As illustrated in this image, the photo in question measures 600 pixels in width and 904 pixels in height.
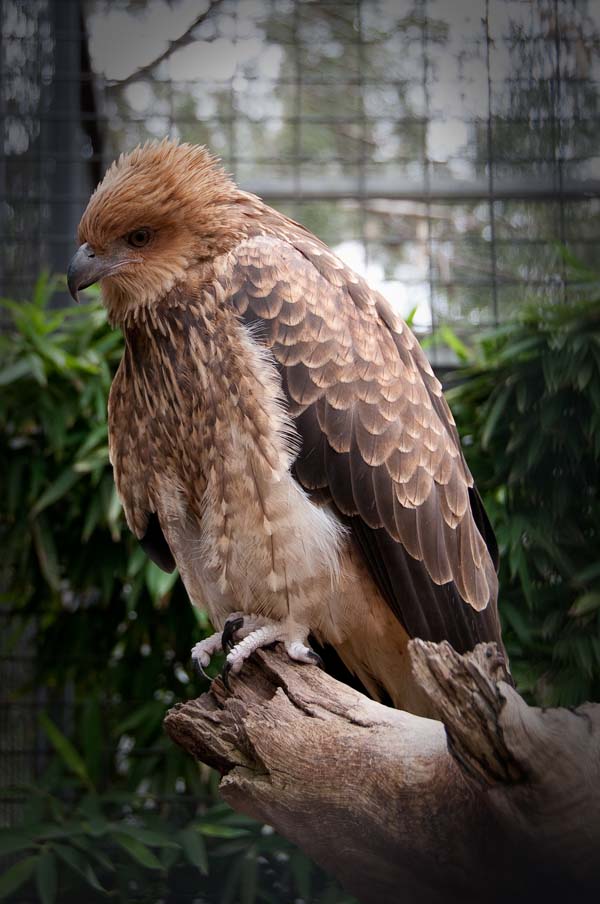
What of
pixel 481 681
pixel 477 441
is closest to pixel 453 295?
pixel 477 441

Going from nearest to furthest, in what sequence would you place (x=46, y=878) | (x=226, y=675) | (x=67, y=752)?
(x=226, y=675) → (x=46, y=878) → (x=67, y=752)

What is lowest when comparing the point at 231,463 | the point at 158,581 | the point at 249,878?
the point at 249,878

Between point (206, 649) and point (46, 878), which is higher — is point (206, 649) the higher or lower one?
the higher one

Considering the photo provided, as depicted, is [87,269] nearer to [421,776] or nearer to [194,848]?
[421,776]

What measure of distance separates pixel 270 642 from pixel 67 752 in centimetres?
161

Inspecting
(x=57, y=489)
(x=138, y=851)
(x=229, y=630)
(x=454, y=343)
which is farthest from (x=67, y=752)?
(x=454, y=343)

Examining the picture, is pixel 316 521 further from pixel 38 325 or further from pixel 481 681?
pixel 38 325

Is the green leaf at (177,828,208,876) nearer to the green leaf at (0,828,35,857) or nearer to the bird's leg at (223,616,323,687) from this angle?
the green leaf at (0,828,35,857)

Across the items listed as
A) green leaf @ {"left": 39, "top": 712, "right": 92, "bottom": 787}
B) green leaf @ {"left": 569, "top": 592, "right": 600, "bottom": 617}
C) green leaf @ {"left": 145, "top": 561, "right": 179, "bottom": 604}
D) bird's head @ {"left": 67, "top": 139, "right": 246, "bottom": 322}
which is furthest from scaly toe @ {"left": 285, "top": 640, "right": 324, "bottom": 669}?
green leaf @ {"left": 39, "top": 712, "right": 92, "bottom": 787}

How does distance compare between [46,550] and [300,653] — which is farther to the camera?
[46,550]

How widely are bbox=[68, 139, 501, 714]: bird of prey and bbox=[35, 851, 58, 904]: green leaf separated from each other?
1.11 meters

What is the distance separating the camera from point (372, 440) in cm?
182

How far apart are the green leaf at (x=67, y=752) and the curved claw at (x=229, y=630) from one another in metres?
1.46

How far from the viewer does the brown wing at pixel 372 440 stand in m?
1.79
